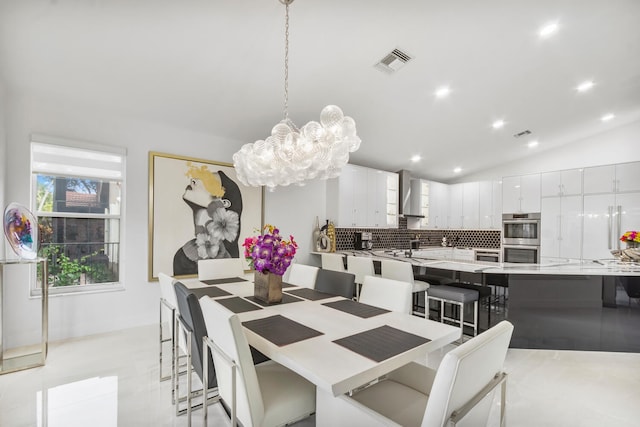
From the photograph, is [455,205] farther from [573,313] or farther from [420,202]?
[573,313]

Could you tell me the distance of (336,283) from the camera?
2684 millimetres

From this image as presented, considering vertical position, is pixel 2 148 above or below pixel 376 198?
above

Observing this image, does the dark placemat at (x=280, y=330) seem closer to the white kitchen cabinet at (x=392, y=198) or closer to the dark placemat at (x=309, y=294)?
the dark placemat at (x=309, y=294)

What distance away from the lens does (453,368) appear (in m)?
0.92

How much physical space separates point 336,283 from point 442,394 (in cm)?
176

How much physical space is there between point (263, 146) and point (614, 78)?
4.37 meters

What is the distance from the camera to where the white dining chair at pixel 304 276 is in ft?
9.70

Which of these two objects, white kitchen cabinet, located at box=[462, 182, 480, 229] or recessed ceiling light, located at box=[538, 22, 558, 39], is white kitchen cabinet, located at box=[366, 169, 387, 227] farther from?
recessed ceiling light, located at box=[538, 22, 558, 39]

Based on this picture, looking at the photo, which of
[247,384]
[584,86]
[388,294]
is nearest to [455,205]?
[584,86]

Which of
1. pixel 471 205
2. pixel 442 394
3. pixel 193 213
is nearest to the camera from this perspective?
pixel 442 394

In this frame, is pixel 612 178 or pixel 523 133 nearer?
pixel 612 178

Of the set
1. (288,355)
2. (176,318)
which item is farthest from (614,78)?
(176,318)

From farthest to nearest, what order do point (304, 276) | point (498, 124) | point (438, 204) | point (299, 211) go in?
point (438, 204) < point (299, 211) < point (498, 124) < point (304, 276)

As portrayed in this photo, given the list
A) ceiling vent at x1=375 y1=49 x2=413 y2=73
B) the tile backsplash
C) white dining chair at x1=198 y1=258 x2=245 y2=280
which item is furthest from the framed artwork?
ceiling vent at x1=375 y1=49 x2=413 y2=73
